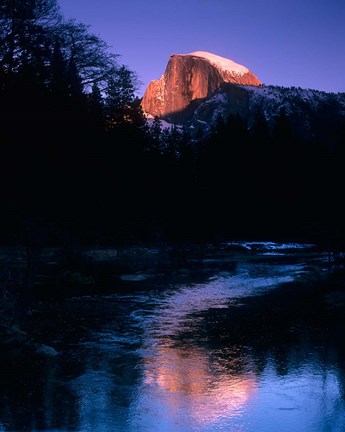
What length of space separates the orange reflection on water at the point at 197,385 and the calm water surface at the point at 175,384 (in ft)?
0.09

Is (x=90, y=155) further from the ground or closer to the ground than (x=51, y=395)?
further from the ground

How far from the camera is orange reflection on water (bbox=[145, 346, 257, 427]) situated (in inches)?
481

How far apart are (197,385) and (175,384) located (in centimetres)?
62

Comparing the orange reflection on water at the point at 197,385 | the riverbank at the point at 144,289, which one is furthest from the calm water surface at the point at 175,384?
the riverbank at the point at 144,289

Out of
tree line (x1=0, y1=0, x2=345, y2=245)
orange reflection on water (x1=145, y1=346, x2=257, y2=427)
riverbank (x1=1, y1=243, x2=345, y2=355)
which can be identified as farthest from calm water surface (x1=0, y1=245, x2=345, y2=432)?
tree line (x1=0, y1=0, x2=345, y2=245)

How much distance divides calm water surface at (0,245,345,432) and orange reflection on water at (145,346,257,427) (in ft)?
0.09

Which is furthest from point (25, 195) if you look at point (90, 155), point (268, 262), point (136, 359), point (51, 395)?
point (268, 262)

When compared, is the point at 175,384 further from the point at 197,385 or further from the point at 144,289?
the point at 144,289

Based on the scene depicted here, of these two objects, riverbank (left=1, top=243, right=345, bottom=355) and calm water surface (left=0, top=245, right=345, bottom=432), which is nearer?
calm water surface (left=0, top=245, right=345, bottom=432)

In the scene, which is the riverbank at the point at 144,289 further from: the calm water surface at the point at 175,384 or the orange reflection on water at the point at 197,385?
the orange reflection on water at the point at 197,385

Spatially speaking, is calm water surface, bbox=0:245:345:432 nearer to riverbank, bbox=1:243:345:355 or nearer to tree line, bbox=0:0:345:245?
riverbank, bbox=1:243:345:355

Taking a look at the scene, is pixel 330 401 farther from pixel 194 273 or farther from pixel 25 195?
pixel 194 273

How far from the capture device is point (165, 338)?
1908 centimetres

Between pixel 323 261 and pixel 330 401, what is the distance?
34519 millimetres
